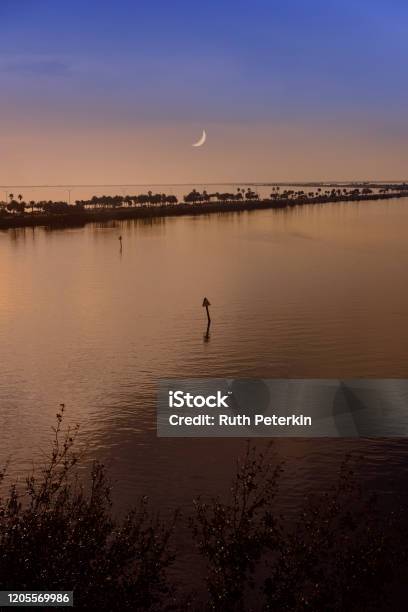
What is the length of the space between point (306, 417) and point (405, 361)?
41.8ft

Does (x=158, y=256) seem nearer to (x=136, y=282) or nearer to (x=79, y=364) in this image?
(x=136, y=282)

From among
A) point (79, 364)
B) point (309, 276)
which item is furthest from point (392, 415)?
point (309, 276)

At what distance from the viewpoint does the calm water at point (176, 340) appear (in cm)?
2881

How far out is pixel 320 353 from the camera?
4581 centimetres

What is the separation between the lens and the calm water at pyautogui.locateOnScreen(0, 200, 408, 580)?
2881 cm

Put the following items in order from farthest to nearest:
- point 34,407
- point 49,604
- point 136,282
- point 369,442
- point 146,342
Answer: point 136,282, point 146,342, point 34,407, point 369,442, point 49,604
